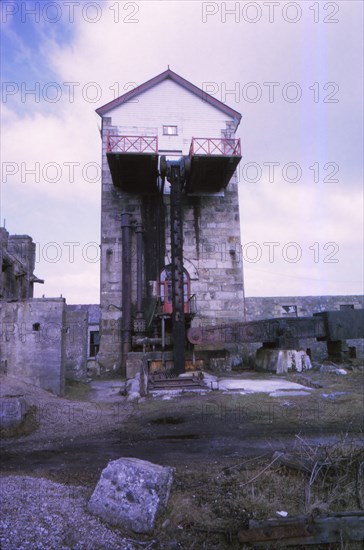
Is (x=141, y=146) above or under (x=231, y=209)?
above

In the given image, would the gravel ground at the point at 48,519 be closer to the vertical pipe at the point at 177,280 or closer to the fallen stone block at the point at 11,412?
the fallen stone block at the point at 11,412

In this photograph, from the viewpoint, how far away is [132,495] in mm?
3090

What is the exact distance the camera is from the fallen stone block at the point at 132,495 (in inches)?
116

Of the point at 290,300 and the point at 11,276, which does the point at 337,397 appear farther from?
the point at 290,300

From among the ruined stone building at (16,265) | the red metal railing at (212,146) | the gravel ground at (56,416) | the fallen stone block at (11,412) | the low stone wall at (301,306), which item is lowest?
the gravel ground at (56,416)

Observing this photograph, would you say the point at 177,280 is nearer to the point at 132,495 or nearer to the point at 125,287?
the point at 125,287

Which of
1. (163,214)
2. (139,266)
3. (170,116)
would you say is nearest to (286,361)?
(139,266)

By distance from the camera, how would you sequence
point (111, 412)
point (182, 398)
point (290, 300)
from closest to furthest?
point (111, 412) < point (182, 398) < point (290, 300)

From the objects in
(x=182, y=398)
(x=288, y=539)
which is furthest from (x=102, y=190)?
(x=288, y=539)

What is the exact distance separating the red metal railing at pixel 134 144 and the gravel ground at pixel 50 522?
48.8 ft

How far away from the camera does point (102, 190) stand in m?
17.4

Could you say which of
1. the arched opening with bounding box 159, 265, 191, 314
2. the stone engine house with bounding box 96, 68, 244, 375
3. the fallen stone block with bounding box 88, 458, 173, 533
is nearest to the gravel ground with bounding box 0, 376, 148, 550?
the fallen stone block with bounding box 88, 458, 173, 533

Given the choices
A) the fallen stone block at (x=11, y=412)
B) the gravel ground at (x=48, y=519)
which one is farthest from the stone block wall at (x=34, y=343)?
the gravel ground at (x=48, y=519)

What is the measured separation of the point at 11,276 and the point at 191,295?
279 inches
